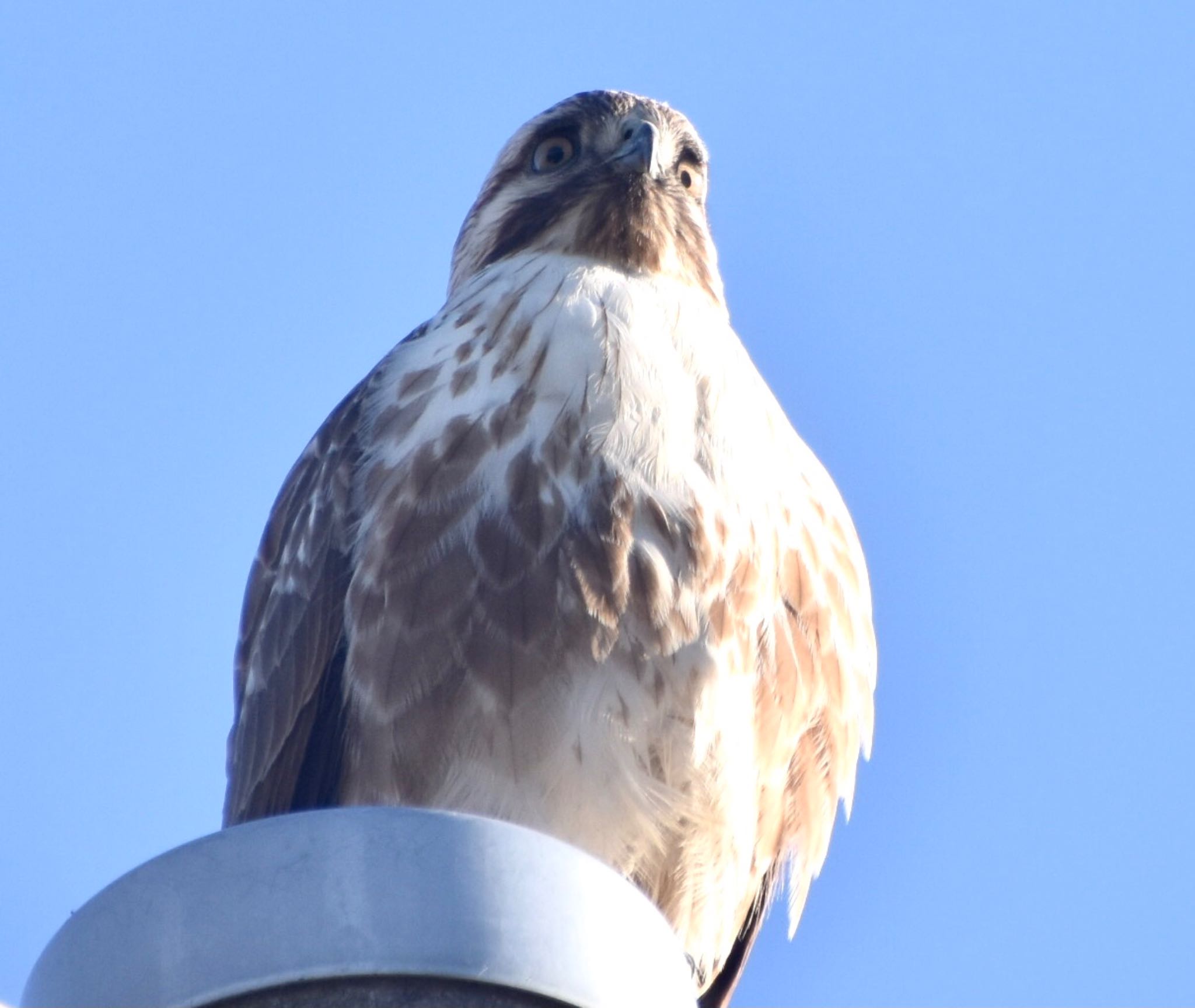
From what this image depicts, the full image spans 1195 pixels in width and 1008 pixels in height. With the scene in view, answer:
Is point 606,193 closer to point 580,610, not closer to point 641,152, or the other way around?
point 641,152

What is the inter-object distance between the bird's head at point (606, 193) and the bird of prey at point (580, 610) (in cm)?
31

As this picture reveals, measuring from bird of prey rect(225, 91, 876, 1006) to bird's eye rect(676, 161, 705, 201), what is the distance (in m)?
0.82

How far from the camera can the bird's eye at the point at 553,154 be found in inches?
263

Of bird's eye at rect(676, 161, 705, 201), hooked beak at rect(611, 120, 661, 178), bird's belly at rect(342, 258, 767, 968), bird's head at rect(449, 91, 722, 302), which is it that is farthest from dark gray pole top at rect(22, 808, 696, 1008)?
bird's eye at rect(676, 161, 705, 201)

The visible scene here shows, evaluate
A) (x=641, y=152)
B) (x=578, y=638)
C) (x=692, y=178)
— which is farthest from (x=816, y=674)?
(x=692, y=178)

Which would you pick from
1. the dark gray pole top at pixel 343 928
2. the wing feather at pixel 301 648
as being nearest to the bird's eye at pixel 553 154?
the wing feather at pixel 301 648

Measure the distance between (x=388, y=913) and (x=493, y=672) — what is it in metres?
2.02

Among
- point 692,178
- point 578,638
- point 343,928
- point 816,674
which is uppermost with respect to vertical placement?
point 692,178

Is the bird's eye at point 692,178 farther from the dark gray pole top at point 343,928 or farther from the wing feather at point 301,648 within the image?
the dark gray pole top at point 343,928

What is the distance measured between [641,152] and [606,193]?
186 millimetres

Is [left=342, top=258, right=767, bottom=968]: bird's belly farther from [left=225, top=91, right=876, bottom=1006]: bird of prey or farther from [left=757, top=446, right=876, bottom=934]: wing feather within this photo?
[left=757, top=446, right=876, bottom=934]: wing feather

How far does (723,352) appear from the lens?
229 inches

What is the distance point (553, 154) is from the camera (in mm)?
6719

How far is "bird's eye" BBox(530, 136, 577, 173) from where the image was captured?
6.67 metres
